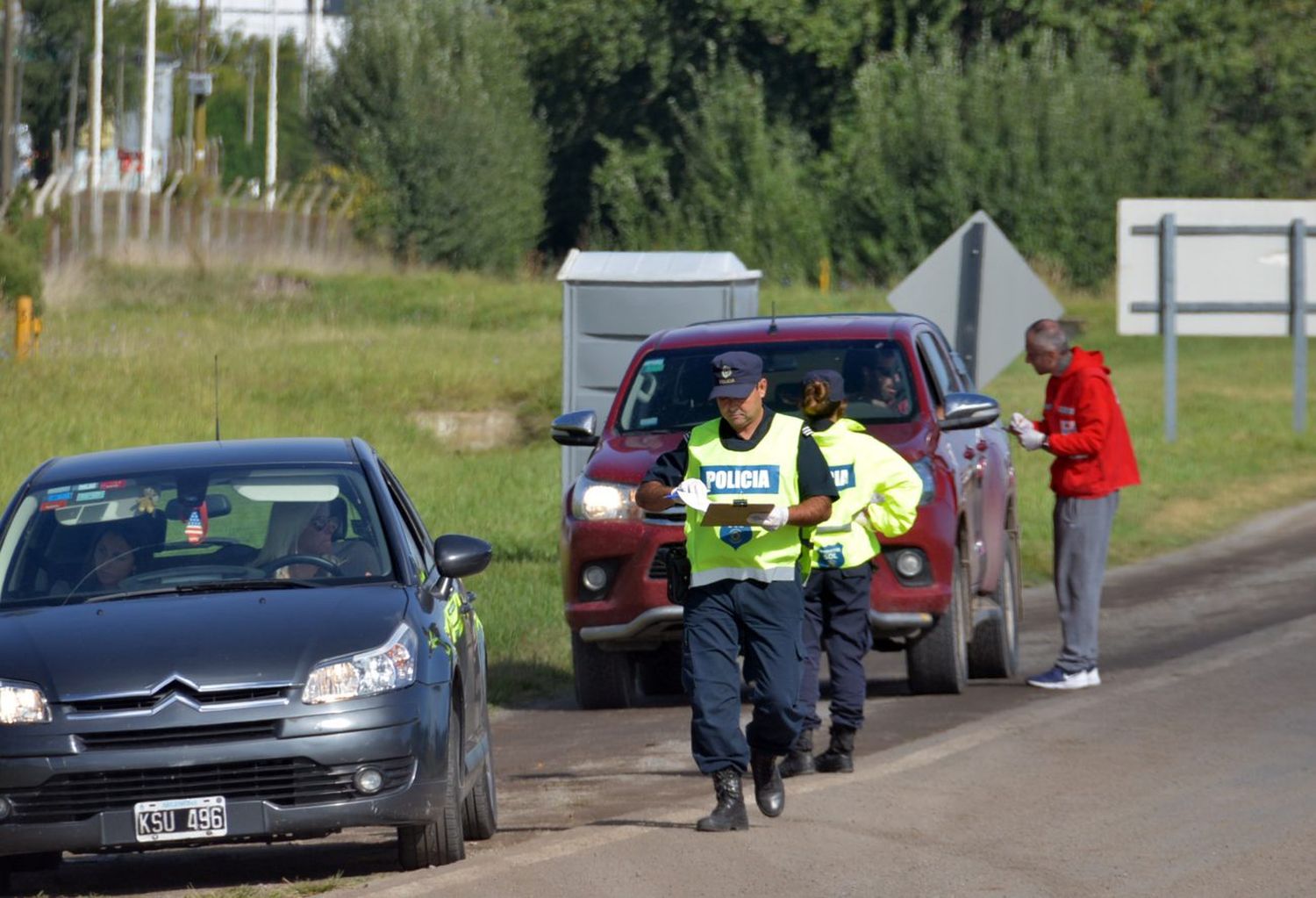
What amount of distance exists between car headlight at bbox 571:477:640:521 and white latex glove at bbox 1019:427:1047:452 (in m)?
2.02

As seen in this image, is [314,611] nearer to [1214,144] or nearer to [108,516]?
[108,516]

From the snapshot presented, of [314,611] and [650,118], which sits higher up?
[650,118]

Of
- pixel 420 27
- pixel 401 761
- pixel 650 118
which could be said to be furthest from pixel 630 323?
pixel 650 118

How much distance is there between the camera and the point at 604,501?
454 inches

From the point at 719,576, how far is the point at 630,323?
8371 millimetres

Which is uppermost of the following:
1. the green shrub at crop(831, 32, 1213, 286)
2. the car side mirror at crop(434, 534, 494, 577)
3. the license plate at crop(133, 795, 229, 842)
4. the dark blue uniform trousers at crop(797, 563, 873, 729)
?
the green shrub at crop(831, 32, 1213, 286)

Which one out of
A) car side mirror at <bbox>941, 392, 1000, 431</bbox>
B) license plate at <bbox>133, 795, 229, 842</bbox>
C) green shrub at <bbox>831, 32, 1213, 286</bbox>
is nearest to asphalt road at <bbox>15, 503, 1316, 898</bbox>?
license plate at <bbox>133, 795, 229, 842</bbox>

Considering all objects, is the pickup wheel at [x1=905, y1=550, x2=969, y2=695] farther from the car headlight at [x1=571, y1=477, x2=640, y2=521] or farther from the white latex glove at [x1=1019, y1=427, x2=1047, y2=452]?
the car headlight at [x1=571, y1=477, x2=640, y2=521]

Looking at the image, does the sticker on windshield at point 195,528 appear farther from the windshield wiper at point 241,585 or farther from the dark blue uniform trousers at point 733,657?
the dark blue uniform trousers at point 733,657

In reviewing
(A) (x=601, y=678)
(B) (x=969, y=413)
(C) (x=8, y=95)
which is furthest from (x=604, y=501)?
(C) (x=8, y=95)

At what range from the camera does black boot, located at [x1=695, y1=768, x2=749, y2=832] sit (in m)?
7.94

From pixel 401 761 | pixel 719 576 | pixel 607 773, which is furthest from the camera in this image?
pixel 607 773

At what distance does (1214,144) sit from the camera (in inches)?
2437

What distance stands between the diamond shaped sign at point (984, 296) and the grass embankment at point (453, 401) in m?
2.26
